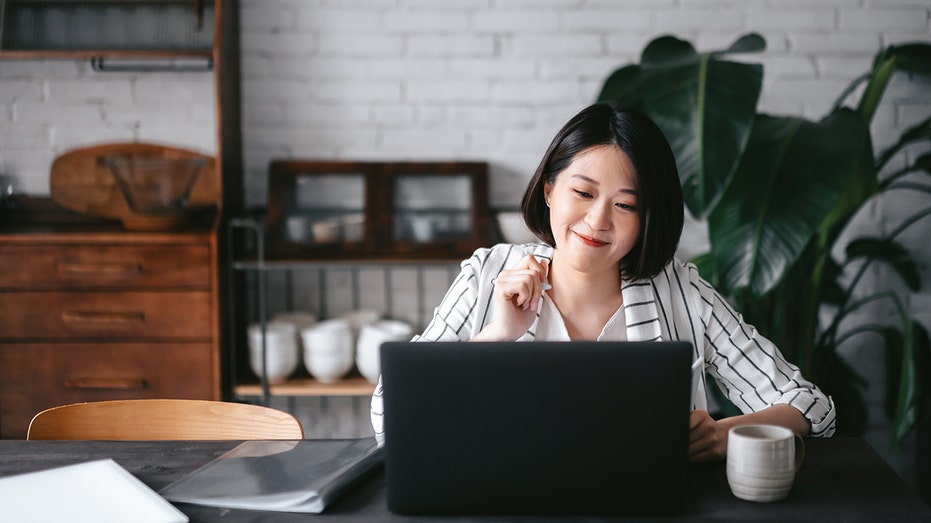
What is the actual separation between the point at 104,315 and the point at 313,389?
658mm

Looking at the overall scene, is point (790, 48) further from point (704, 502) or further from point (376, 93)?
point (704, 502)

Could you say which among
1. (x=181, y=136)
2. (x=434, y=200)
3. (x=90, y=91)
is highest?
(x=90, y=91)

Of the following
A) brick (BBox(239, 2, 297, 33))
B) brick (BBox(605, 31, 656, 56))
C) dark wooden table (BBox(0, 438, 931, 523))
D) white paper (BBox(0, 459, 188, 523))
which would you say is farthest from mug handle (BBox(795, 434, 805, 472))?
brick (BBox(239, 2, 297, 33))

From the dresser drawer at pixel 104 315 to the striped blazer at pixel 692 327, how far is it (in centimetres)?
126

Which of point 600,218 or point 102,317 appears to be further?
point 102,317

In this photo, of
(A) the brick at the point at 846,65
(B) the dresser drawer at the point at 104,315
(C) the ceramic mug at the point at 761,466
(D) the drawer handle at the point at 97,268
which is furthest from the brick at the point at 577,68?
(C) the ceramic mug at the point at 761,466

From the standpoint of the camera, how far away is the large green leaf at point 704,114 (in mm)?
2037

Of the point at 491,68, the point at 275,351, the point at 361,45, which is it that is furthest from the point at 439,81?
the point at 275,351

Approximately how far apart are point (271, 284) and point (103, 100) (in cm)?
84

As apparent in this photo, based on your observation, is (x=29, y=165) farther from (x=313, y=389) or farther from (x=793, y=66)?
(x=793, y=66)

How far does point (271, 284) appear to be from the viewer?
9.94ft

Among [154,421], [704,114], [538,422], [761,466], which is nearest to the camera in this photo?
[538,422]

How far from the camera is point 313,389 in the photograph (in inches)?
106

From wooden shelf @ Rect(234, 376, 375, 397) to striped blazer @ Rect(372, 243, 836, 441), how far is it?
1.16 metres
